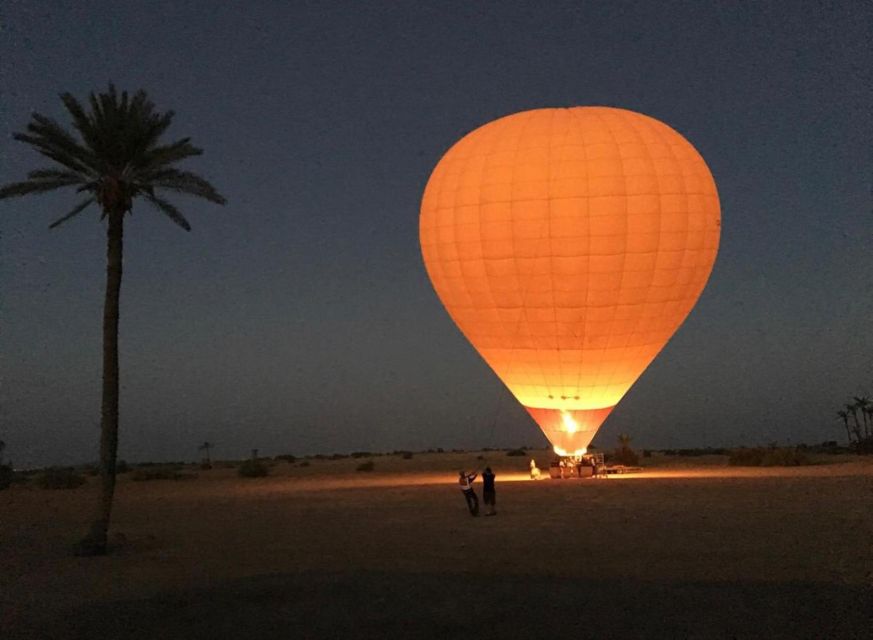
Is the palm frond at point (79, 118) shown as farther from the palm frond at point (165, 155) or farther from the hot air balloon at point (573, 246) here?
the hot air balloon at point (573, 246)

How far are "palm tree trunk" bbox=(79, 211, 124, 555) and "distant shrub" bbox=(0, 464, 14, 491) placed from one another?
1063 inches

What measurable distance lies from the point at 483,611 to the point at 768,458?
A: 35943mm

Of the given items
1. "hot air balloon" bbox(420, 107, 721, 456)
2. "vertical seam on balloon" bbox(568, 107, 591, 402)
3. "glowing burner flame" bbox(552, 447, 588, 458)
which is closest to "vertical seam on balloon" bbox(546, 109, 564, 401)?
"hot air balloon" bbox(420, 107, 721, 456)

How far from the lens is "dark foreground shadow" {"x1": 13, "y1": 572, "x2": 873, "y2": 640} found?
11.4 metres

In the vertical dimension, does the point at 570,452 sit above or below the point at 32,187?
below

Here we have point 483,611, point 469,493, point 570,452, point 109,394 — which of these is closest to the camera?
point 483,611

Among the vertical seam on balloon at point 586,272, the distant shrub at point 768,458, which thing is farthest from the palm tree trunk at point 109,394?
the distant shrub at point 768,458

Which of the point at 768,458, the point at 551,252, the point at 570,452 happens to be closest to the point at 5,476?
the point at 570,452

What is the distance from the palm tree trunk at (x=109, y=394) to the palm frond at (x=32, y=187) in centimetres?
125

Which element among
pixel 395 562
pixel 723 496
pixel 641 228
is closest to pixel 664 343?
pixel 641 228

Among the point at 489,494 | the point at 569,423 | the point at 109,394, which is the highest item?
the point at 569,423

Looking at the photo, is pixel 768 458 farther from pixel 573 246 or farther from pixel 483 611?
pixel 483 611

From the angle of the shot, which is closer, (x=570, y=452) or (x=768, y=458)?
(x=570, y=452)

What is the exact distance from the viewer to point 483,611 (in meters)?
12.4
